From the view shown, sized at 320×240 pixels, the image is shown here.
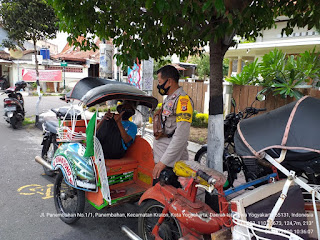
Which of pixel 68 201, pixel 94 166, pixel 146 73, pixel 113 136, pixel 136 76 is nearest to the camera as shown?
pixel 94 166

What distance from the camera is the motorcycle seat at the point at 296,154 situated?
5.57 ft

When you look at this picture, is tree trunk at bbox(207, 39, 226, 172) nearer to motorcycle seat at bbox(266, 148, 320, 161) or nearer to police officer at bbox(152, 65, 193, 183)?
police officer at bbox(152, 65, 193, 183)

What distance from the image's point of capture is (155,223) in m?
2.68

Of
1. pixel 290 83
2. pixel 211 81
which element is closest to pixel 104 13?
pixel 211 81

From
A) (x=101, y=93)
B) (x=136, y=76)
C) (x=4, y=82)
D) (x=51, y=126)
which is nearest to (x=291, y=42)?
(x=136, y=76)

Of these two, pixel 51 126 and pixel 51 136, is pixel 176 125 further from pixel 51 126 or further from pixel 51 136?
pixel 51 136

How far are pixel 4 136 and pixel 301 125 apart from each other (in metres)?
7.69

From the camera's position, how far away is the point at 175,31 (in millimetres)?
3309

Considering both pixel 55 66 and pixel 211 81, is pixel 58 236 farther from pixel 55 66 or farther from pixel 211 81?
pixel 55 66

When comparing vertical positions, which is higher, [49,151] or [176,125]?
[176,125]

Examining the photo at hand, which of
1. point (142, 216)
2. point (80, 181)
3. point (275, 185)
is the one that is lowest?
point (142, 216)

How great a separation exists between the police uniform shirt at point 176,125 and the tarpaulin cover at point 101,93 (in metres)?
0.65

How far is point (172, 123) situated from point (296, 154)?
1289 millimetres

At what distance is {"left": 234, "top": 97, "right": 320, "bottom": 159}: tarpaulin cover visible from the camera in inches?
66.6
